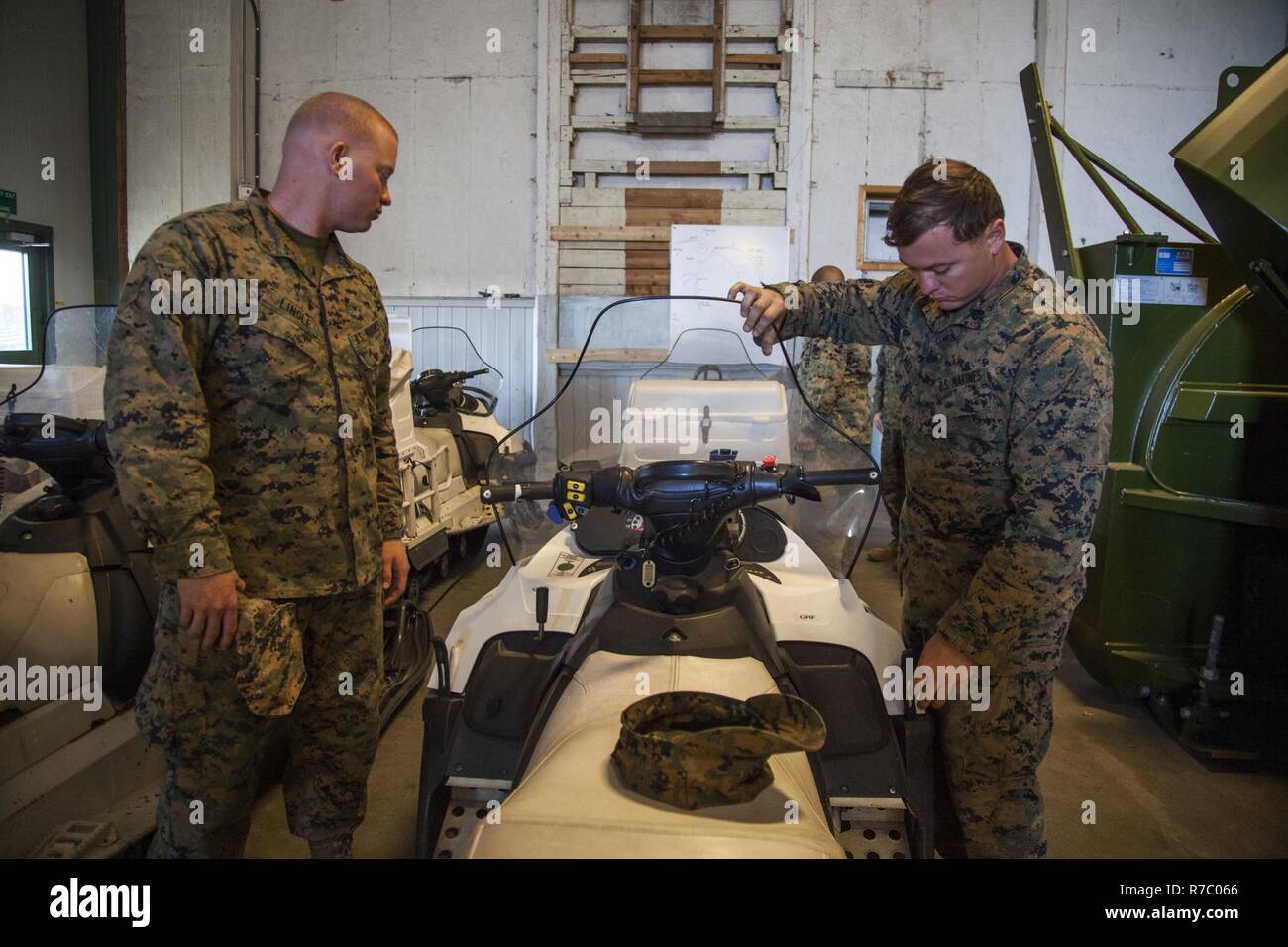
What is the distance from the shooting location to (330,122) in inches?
66.5

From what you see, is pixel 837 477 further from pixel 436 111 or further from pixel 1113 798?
pixel 436 111

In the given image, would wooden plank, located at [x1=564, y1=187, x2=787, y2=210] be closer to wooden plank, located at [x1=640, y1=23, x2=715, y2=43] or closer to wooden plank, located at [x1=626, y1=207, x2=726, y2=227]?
wooden plank, located at [x1=626, y1=207, x2=726, y2=227]

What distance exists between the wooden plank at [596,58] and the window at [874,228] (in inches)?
92.6

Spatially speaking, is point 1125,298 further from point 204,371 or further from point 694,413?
point 204,371

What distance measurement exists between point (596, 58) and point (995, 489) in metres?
6.31

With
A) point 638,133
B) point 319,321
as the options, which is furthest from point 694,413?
point 638,133

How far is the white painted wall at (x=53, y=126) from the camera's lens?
6.13 metres

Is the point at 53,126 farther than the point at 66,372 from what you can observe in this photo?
Yes

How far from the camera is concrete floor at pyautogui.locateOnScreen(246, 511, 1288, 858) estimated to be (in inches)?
93.4

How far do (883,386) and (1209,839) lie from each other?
3.25 meters

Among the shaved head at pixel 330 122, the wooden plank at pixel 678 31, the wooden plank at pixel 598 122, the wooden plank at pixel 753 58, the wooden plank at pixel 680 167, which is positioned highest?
the wooden plank at pixel 678 31

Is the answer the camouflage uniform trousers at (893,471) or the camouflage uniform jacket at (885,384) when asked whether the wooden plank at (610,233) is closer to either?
the camouflage uniform jacket at (885,384)

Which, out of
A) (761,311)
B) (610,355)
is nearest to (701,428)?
(761,311)

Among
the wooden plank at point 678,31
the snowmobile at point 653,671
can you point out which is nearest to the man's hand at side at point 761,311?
the snowmobile at point 653,671
